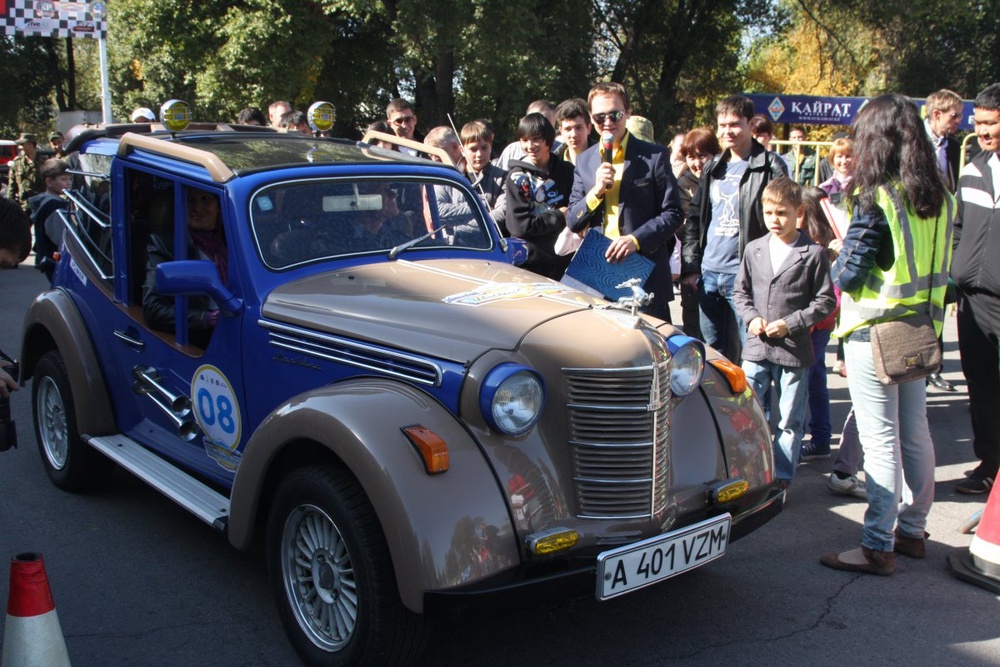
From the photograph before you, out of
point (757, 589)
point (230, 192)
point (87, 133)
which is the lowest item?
point (757, 589)

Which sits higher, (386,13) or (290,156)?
(386,13)

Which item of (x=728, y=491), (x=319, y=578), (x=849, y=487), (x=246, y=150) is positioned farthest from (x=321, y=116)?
(x=849, y=487)

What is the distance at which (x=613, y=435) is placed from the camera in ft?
10.8

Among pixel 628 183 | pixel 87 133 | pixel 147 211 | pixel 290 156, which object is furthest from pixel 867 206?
pixel 87 133

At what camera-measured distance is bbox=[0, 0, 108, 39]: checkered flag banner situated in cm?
1593

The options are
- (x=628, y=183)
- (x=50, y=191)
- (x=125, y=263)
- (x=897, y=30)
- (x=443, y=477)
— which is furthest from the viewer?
(x=897, y=30)

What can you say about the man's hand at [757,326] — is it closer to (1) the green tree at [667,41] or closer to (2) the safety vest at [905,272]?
(2) the safety vest at [905,272]

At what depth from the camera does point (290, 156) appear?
4.42m

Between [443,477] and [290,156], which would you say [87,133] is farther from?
[443,477]

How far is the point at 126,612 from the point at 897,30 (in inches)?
1247

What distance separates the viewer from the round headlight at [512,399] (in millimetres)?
3102

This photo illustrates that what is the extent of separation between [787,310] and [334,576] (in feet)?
9.53

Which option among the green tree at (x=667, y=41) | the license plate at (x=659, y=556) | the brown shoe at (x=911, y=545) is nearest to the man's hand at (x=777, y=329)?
the brown shoe at (x=911, y=545)

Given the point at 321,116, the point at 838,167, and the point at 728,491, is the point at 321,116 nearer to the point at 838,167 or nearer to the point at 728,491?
the point at 728,491
